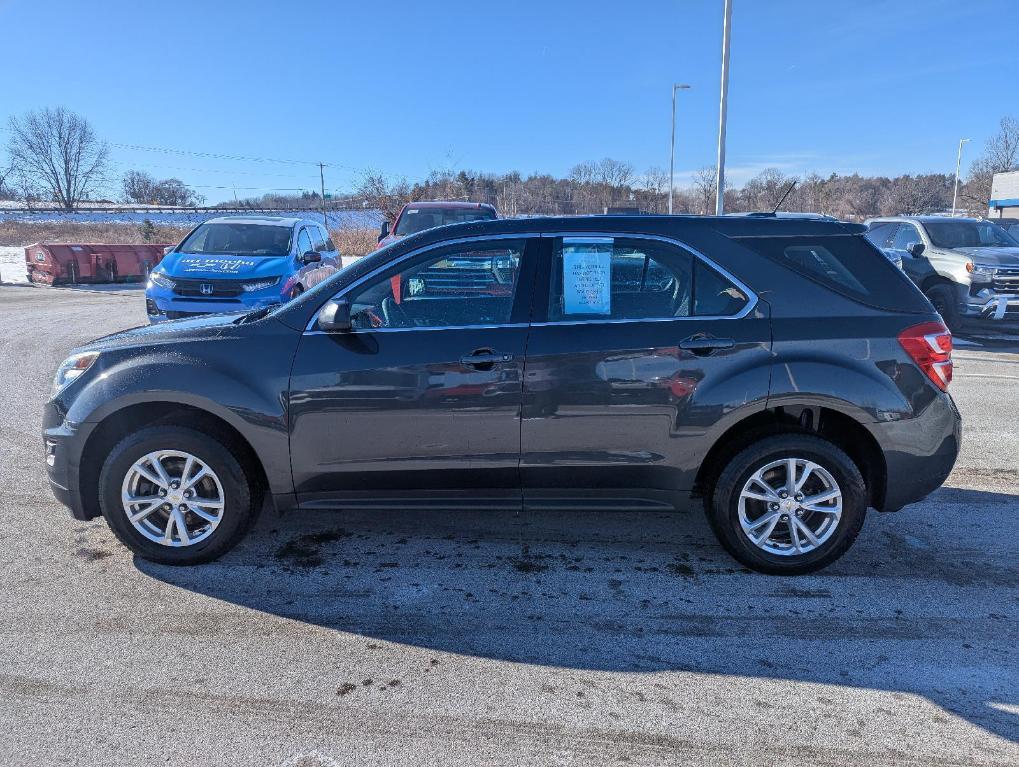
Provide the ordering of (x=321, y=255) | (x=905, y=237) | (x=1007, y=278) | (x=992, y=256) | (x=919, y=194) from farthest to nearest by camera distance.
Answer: (x=919, y=194) → (x=905, y=237) → (x=992, y=256) → (x=1007, y=278) → (x=321, y=255)

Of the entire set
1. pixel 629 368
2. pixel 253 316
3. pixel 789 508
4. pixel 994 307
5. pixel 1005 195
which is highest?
pixel 1005 195

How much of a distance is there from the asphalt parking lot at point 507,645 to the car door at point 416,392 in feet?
1.68

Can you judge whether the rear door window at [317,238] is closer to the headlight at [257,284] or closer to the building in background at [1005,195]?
the headlight at [257,284]

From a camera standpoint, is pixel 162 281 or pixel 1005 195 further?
pixel 1005 195

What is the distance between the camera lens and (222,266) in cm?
948

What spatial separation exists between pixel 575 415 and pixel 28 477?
4.08 metres

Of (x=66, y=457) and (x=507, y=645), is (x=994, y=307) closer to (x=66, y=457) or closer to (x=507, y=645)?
(x=507, y=645)

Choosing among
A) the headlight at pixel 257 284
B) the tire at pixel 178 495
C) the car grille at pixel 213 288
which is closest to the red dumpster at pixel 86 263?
the car grille at pixel 213 288

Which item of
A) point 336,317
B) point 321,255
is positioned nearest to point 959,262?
point 321,255

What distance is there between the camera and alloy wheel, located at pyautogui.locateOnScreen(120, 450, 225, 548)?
149 inches

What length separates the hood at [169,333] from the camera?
383cm

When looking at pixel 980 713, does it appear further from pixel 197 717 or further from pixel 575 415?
pixel 197 717

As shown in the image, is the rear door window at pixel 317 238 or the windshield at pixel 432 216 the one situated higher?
the windshield at pixel 432 216

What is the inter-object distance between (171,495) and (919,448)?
12.7 feet
